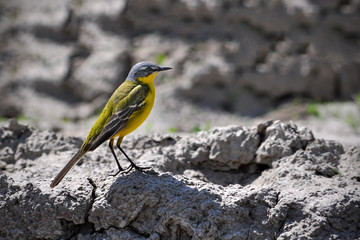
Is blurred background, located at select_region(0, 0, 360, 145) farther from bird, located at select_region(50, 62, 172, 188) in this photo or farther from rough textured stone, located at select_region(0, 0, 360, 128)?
bird, located at select_region(50, 62, 172, 188)

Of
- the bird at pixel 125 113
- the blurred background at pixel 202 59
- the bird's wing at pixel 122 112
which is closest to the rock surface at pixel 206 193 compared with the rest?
the bird at pixel 125 113

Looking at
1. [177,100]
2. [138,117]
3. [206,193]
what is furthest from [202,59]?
[206,193]

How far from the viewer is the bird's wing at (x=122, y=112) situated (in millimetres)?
3990

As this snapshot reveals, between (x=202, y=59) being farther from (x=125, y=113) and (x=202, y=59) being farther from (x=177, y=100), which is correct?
(x=125, y=113)

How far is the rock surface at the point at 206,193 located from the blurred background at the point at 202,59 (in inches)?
162

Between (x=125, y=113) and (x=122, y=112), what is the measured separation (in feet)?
0.11

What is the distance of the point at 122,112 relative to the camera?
163 inches

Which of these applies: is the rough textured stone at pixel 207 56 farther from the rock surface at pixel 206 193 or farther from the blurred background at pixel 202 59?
the rock surface at pixel 206 193

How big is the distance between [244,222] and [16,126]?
9.76ft

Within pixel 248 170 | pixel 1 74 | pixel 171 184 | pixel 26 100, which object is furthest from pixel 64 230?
pixel 1 74

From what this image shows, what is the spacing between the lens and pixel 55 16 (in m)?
10.1

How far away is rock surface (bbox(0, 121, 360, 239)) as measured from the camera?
137 inches

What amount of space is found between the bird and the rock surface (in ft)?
0.98

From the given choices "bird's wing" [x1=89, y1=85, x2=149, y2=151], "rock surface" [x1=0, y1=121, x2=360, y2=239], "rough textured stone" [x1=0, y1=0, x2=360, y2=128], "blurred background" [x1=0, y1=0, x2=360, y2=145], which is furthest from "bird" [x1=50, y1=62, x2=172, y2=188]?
"rough textured stone" [x1=0, y1=0, x2=360, y2=128]
